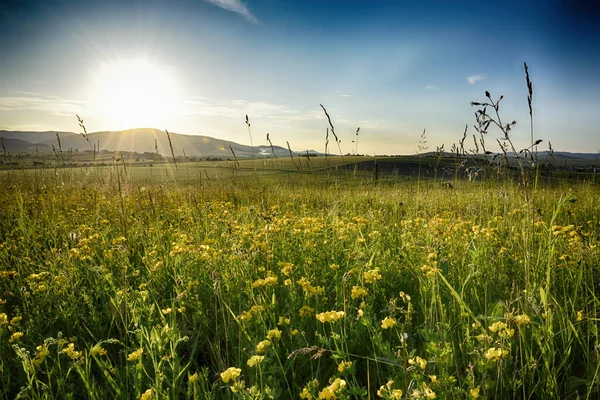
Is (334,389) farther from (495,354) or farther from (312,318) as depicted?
(312,318)

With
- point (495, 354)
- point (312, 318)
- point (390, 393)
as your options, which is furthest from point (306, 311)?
point (495, 354)

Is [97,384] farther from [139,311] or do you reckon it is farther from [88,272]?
[88,272]

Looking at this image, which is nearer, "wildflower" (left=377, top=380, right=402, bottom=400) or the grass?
"wildflower" (left=377, top=380, right=402, bottom=400)

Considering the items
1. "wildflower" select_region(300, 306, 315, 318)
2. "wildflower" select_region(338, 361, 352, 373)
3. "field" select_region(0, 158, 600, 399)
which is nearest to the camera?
"wildflower" select_region(338, 361, 352, 373)

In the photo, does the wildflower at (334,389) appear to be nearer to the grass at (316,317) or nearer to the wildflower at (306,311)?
the grass at (316,317)

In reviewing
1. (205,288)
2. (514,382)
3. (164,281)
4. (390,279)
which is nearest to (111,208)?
(164,281)

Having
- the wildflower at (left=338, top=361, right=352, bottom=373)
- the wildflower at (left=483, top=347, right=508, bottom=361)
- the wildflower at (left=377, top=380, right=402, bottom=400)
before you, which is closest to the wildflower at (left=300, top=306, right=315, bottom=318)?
the wildflower at (left=338, top=361, right=352, bottom=373)

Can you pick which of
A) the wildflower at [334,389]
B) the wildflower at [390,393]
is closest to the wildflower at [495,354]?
the wildflower at [390,393]

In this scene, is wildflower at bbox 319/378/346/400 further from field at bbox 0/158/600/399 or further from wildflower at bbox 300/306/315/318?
wildflower at bbox 300/306/315/318

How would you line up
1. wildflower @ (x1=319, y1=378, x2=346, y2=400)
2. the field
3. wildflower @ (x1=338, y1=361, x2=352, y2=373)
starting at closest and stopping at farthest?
wildflower @ (x1=319, y1=378, x2=346, y2=400)
wildflower @ (x1=338, y1=361, x2=352, y2=373)
the field

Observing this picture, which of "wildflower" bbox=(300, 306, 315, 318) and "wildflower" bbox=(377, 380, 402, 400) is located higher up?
"wildflower" bbox=(377, 380, 402, 400)

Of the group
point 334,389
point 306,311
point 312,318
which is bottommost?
point 312,318

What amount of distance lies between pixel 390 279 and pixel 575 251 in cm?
190

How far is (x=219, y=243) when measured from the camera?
397cm
